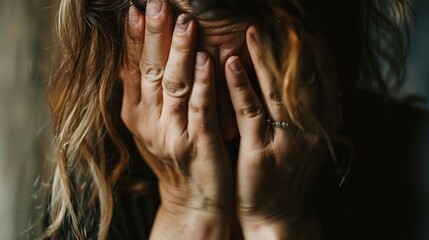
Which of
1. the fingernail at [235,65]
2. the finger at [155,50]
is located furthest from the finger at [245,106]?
the finger at [155,50]

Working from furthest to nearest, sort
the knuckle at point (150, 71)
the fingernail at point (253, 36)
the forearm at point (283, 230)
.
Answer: the forearm at point (283, 230) < the knuckle at point (150, 71) < the fingernail at point (253, 36)

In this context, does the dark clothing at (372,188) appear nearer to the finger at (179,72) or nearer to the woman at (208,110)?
the woman at (208,110)

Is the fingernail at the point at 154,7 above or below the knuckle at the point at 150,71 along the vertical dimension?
above

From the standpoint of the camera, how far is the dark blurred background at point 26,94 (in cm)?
120

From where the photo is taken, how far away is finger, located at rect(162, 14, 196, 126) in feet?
2.99

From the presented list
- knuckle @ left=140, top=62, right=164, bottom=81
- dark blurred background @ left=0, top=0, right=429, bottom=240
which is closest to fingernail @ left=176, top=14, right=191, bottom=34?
knuckle @ left=140, top=62, right=164, bottom=81

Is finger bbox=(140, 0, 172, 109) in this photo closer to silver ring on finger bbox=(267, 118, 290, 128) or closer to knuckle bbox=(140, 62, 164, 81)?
knuckle bbox=(140, 62, 164, 81)

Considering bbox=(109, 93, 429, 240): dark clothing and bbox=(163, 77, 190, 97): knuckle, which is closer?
bbox=(163, 77, 190, 97): knuckle

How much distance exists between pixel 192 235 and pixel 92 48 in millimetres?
417

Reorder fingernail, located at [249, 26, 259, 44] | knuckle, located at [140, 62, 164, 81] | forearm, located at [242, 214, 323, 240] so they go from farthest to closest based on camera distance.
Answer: forearm, located at [242, 214, 323, 240]
knuckle, located at [140, 62, 164, 81]
fingernail, located at [249, 26, 259, 44]

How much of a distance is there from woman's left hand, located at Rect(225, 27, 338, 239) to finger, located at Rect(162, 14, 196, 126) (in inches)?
Answer: 2.6

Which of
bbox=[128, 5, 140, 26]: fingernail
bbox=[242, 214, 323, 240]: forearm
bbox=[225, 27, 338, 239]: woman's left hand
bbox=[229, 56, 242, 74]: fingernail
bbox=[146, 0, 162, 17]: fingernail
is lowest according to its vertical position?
bbox=[242, 214, 323, 240]: forearm

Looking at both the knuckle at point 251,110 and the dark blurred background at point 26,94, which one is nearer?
the knuckle at point 251,110

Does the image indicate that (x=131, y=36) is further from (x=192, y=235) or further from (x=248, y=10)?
(x=192, y=235)
